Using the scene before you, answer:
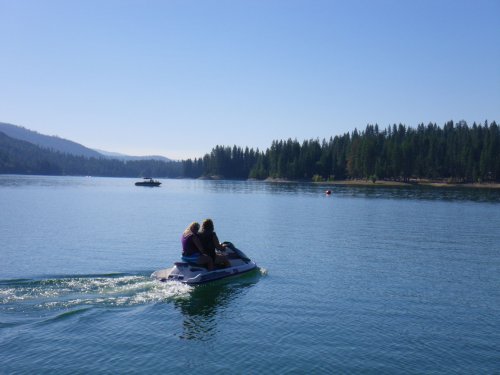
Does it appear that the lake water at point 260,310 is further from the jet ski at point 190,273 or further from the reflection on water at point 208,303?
the jet ski at point 190,273

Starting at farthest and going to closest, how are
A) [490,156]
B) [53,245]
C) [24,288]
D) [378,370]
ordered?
[490,156] → [53,245] → [24,288] → [378,370]

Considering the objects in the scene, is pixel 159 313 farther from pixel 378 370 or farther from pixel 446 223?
pixel 446 223

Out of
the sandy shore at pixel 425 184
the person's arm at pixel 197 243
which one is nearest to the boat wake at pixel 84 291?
the person's arm at pixel 197 243

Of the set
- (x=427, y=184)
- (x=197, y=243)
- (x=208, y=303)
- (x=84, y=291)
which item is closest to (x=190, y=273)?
(x=197, y=243)

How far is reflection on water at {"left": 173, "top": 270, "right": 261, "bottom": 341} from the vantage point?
1694 cm

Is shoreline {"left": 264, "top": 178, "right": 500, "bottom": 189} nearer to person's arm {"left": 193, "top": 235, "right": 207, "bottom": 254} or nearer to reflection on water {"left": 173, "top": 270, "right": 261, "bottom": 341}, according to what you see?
reflection on water {"left": 173, "top": 270, "right": 261, "bottom": 341}

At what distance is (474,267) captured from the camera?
28.5m

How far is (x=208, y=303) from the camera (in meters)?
20.3

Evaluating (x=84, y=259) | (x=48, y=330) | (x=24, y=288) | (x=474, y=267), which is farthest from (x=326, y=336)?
(x=84, y=259)

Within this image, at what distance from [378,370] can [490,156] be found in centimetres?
16108

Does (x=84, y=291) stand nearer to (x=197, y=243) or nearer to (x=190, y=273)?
(x=190, y=273)

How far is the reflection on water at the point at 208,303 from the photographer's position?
16.9 metres

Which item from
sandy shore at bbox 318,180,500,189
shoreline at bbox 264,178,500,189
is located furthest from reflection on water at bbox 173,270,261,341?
sandy shore at bbox 318,180,500,189

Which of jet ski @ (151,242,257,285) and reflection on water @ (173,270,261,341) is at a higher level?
jet ski @ (151,242,257,285)
